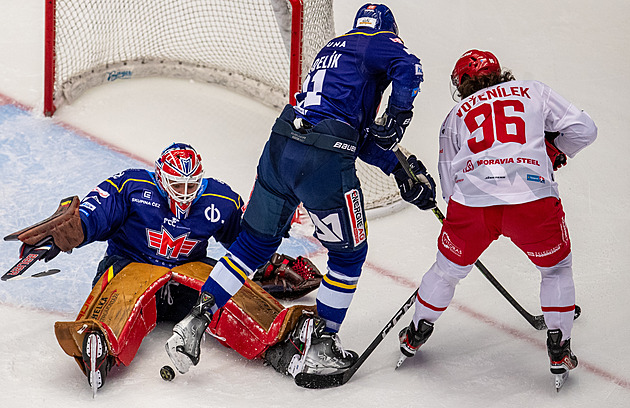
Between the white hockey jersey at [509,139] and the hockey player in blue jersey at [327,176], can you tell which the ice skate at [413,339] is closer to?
the hockey player in blue jersey at [327,176]

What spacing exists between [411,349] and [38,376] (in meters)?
1.39

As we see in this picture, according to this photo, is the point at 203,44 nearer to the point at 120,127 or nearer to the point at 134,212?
the point at 120,127

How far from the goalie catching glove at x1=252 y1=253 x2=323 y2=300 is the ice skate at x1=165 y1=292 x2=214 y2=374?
741 millimetres

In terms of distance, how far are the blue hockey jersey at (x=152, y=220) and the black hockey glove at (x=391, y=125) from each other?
2.49 ft

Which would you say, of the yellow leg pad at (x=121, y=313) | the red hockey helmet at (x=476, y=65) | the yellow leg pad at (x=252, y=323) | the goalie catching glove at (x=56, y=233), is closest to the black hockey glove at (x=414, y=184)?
the red hockey helmet at (x=476, y=65)

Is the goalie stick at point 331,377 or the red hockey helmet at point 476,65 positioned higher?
the red hockey helmet at point 476,65

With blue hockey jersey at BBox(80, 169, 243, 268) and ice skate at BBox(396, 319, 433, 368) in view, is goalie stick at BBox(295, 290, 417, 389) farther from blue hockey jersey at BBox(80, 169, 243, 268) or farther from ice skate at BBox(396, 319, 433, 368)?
blue hockey jersey at BBox(80, 169, 243, 268)

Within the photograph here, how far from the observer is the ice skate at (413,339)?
10.7 ft

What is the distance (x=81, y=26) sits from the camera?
5406 millimetres

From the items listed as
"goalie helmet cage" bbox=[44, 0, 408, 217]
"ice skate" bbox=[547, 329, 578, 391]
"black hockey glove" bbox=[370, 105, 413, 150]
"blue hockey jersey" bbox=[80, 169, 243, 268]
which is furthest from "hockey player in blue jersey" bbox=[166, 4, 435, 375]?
"goalie helmet cage" bbox=[44, 0, 408, 217]

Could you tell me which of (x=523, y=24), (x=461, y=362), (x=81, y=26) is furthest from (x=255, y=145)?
(x=523, y=24)

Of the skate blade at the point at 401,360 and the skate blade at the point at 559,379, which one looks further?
the skate blade at the point at 401,360

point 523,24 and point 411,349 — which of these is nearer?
point 411,349

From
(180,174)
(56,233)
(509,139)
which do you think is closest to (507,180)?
(509,139)
